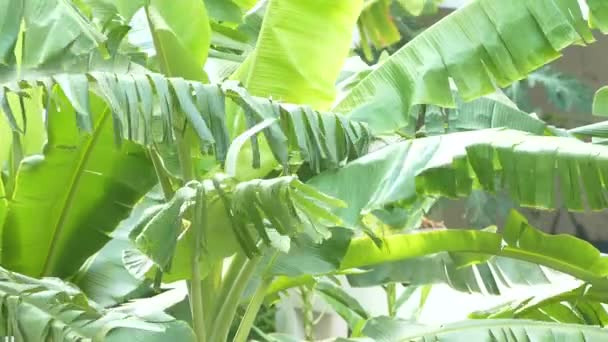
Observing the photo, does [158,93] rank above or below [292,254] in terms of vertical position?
above

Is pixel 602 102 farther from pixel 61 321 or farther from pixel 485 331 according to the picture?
pixel 61 321

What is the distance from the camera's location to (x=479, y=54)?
4.89 feet

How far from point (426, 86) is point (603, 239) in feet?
8.15

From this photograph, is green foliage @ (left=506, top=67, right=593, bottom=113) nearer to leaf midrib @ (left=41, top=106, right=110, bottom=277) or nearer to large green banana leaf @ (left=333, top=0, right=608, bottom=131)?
large green banana leaf @ (left=333, top=0, right=608, bottom=131)

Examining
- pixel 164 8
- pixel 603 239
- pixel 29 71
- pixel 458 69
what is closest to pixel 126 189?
pixel 164 8

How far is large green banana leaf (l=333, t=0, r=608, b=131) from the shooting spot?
1.46m

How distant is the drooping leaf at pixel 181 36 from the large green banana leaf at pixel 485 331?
498 mm

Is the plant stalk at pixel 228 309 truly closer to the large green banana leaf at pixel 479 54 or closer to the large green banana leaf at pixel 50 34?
the large green banana leaf at pixel 479 54

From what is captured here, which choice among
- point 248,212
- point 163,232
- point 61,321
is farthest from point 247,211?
point 61,321

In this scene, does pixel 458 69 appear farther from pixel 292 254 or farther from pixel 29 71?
pixel 29 71

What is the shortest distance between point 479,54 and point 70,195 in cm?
75

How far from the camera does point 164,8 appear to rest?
4.91 ft

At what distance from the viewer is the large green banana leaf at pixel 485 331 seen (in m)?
1.39

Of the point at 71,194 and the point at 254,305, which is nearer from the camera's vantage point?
the point at 254,305
